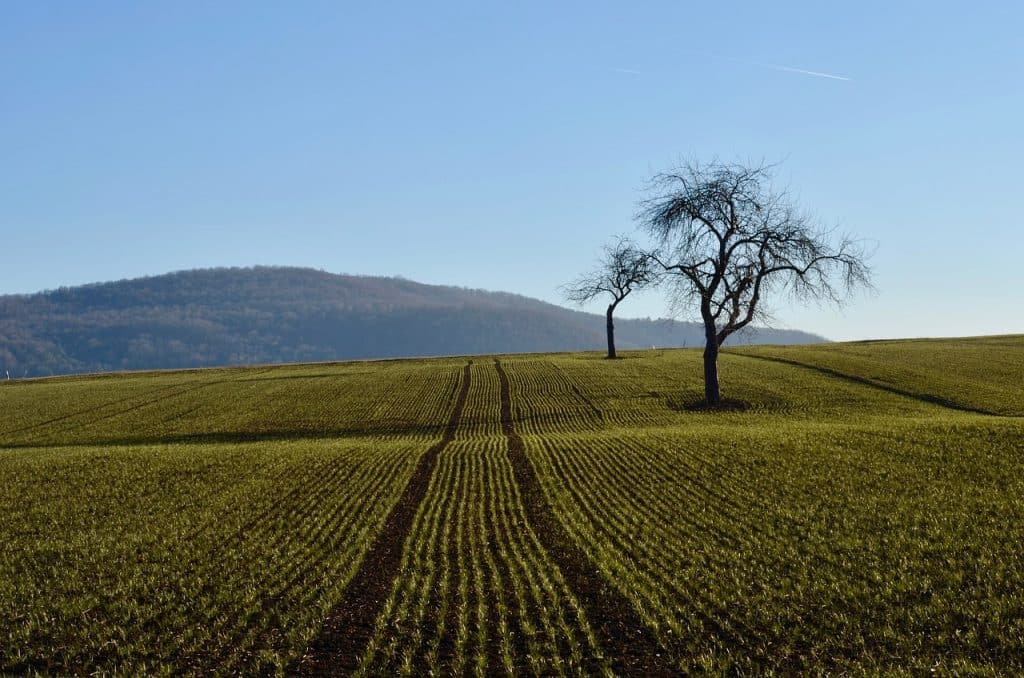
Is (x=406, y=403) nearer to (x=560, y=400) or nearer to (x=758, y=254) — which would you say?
(x=560, y=400)

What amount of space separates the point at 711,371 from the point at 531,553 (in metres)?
33.4

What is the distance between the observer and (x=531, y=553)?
1645cm

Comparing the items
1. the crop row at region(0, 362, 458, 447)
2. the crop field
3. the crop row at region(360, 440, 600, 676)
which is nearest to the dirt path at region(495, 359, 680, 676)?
the crop field

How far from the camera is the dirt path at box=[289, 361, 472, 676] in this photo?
1140 centimetres

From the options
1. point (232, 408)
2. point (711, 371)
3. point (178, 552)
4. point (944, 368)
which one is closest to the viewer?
point (178, 552)

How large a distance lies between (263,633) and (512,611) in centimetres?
439

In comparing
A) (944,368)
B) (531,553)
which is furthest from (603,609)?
(944,368)

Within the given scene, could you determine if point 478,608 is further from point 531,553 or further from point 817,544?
point 817,544

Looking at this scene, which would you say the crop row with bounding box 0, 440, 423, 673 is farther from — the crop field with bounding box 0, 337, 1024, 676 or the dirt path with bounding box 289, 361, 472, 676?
the dirt path with bounding box 289, 361, 472, 676

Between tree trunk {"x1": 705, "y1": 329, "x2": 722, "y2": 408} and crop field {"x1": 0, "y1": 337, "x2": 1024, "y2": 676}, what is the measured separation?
9.44 m

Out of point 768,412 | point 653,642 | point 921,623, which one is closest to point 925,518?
point 921,623

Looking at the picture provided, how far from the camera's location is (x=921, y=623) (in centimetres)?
1167

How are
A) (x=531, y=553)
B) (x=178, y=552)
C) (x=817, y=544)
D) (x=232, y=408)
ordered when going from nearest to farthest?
(x=817, y=544)
(x=531, y=553)
(x=178, y=552)
(x=232, y=408)

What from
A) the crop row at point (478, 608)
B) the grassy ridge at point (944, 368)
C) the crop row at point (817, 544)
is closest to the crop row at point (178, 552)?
the crop row at point (478, 608)
